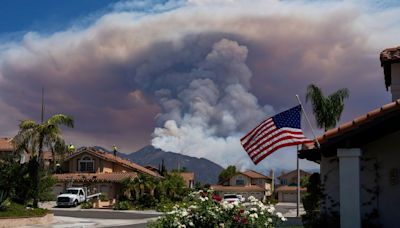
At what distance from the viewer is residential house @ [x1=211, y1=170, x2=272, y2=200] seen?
10281 centimetres

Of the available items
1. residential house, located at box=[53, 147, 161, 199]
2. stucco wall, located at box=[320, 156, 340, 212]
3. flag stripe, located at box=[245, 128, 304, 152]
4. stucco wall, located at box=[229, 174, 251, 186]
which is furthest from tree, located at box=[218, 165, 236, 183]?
flag stripe, located at box=[245, 128, 304, 152]

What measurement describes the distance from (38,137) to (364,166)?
24.0 m

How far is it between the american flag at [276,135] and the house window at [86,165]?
181 ft

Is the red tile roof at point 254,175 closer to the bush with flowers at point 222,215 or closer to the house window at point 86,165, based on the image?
the house window at point 86,165

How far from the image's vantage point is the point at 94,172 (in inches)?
2645

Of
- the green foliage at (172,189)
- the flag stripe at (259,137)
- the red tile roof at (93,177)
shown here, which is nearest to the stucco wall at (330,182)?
the flag stripe at (259,137)

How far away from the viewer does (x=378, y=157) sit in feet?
49.0

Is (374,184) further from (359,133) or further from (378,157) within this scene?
(359,133)

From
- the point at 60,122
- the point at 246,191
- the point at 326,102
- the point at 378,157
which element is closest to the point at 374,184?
the point at 378,157

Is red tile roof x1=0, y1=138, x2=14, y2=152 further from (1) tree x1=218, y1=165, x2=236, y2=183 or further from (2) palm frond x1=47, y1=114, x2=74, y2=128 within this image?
(1) tree x1=218, y1=165, x2=236, y2=183

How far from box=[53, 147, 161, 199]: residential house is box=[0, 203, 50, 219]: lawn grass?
30390 millimetres

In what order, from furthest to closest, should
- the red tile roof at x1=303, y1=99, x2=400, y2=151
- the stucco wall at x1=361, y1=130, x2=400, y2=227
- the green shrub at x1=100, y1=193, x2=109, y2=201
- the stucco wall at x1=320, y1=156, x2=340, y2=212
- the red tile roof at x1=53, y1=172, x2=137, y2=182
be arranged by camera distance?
the red tile roof at x1=53, y1=172, x2=137, y2=182, the green shrub at x1=100, y1=193, x2=109, y2=201, the stucco wall at x1=320, y1=156, x2=340, y2=212, the stucco wall at x1=361, y1=130, x2=400, y2=227, the red tile roof at x1=303, y1=99, x2=400, y2=151

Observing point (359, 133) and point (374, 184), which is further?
point (374, 184)

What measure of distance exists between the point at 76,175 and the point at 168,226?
52235 millimetres
